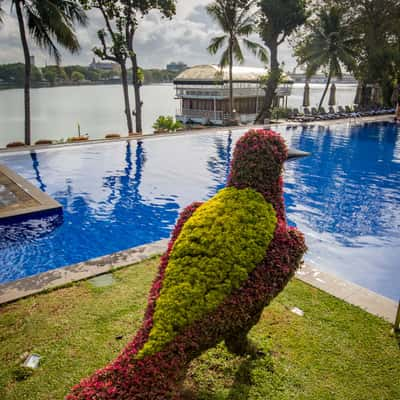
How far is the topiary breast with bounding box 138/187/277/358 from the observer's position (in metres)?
3.15

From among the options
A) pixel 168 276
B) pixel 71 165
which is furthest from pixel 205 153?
pixel 168 276

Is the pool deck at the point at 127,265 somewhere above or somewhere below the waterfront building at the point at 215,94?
below

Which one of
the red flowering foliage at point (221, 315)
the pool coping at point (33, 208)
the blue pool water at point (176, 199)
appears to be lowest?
the blue pool water at point (176, 199)

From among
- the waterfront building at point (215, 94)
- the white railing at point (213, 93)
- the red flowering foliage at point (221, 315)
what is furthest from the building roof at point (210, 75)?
the red flowering foliage at point (221, 315)

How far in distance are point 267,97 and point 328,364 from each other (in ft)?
103

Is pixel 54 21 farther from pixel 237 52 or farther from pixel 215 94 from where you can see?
pixel 215 94

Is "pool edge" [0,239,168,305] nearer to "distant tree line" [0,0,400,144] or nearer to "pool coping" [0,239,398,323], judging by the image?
"pool coping" [0,239,398,323]

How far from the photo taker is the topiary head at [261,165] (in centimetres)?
399

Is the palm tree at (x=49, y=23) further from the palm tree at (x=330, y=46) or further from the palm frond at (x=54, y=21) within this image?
the palm tree at (x=330, y=46)

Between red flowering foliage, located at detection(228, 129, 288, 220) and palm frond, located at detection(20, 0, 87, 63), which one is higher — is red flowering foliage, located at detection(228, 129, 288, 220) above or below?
below

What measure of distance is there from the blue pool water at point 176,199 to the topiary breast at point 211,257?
15.3 ft

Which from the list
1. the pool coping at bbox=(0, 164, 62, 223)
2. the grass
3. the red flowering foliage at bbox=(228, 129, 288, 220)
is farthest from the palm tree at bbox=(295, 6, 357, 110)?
the red flowering foliage at bbox=(228, 129, 288, 220)

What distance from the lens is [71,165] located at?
15820 millimetres

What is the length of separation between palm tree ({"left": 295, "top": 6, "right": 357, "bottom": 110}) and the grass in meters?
30.7
